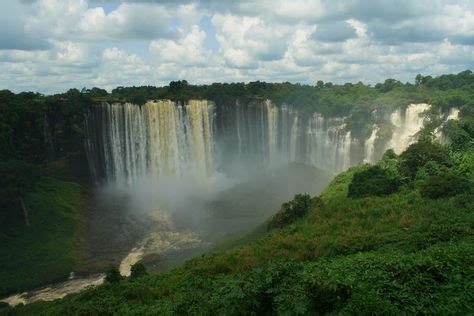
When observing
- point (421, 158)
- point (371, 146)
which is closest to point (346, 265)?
point (421, 158)

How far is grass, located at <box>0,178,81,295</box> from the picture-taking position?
1241 inches

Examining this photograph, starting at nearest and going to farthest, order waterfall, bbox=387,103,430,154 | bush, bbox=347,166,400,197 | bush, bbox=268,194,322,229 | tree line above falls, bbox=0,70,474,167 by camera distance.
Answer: bush, bbox=347,166,400,197
bush, bbox=268,194,322,229
tree line above falls, bbox=0,70,474,167
waterfall, bbox=387,103,430,154

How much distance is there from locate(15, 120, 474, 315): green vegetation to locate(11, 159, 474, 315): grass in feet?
0.09

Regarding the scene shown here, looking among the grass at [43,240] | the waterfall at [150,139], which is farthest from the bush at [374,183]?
the waterfall at [150,139]

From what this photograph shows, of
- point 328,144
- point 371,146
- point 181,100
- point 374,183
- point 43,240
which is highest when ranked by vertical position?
point 181,100

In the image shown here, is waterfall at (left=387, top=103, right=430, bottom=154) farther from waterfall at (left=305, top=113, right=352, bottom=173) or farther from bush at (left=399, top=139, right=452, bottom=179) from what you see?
bush at (left=399, top=139, right=452, bottom=179)

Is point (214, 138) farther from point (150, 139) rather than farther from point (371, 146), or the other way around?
point (371, 146)

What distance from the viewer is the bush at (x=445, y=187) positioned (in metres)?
22.3

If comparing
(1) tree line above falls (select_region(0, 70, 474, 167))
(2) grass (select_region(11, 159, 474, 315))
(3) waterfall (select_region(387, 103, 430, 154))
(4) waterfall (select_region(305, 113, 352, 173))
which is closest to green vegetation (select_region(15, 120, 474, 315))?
(2) grass (select_region(11, 159, 474, 315))

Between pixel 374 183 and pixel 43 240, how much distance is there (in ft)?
82.3

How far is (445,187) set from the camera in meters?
22.5

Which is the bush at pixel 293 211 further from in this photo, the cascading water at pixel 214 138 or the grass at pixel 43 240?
the cascading water at pixel 214 138

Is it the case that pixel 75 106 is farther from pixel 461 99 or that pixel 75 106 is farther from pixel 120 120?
pixel 461 99

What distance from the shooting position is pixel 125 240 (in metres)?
36.7
